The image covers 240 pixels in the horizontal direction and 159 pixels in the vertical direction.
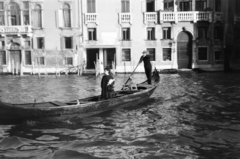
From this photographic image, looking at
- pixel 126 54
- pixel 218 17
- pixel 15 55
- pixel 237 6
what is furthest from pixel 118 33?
pixel 237 6

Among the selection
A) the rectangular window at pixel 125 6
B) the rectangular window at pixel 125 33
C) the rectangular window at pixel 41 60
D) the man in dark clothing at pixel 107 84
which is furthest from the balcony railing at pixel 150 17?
the man in dark clothing at pixel 107 84

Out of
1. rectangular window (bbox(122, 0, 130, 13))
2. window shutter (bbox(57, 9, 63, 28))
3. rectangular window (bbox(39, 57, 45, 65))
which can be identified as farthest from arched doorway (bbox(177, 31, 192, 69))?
rectangular window (bbox(39, 57, 45, 65))

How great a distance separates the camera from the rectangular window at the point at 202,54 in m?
26.5

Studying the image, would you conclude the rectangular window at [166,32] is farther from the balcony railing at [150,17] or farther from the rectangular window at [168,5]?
the rectangular window at [168,5]

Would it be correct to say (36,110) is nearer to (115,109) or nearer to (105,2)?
(115,109)

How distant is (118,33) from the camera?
26641 millimetres

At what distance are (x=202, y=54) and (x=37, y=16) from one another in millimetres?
14996

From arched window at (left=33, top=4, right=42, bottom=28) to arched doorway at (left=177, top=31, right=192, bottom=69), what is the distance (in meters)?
12.4

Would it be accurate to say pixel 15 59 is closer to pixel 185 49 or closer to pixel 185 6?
pixel 185 49

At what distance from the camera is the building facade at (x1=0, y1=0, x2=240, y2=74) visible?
86.1 feet

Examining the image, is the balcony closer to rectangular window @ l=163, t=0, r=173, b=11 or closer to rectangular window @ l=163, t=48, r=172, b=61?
rectangular window @ l=163, t=0, r=173, b=11

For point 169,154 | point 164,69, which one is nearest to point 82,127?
point 169,154

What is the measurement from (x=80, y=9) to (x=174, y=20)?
8283 millimetres

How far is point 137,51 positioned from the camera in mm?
26625
